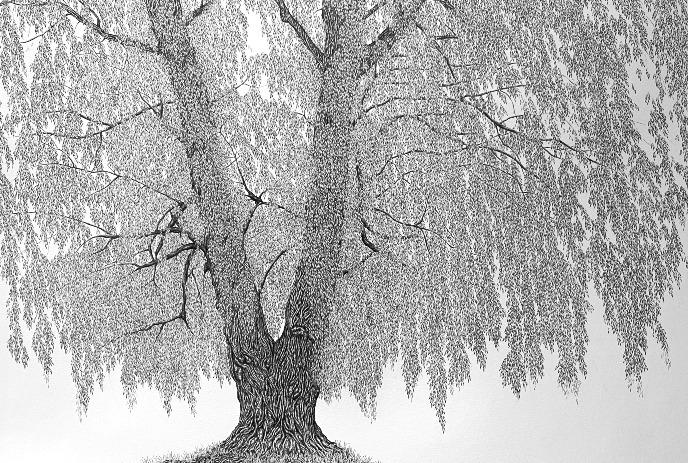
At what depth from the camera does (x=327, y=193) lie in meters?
6.55

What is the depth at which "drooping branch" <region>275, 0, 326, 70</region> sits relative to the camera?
6719mm

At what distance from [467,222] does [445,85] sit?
0.91m

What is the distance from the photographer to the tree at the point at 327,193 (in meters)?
6.47

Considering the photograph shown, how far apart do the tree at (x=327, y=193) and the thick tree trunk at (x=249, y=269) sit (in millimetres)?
15

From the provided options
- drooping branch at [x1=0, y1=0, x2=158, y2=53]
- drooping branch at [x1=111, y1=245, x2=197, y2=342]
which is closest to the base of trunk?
drooping branch at [x1=111, y1=245, x2=197, y2=342]

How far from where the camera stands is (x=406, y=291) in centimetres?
666

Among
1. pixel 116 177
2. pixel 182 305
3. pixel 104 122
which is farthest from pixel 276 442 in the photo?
pixel 104 122

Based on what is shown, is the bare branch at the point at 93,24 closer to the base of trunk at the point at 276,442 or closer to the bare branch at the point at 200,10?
the bare branch at the point at 200,10

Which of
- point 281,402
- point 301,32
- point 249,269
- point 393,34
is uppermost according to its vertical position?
point 301,32

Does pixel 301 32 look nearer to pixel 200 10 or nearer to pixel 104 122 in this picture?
pixel 200 10

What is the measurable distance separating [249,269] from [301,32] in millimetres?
1668

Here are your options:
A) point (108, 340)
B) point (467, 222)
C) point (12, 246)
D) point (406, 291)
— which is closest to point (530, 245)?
point (467, 222)

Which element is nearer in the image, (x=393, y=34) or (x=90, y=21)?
(x=393, y=34)

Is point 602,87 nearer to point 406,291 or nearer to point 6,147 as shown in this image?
point 406,291
